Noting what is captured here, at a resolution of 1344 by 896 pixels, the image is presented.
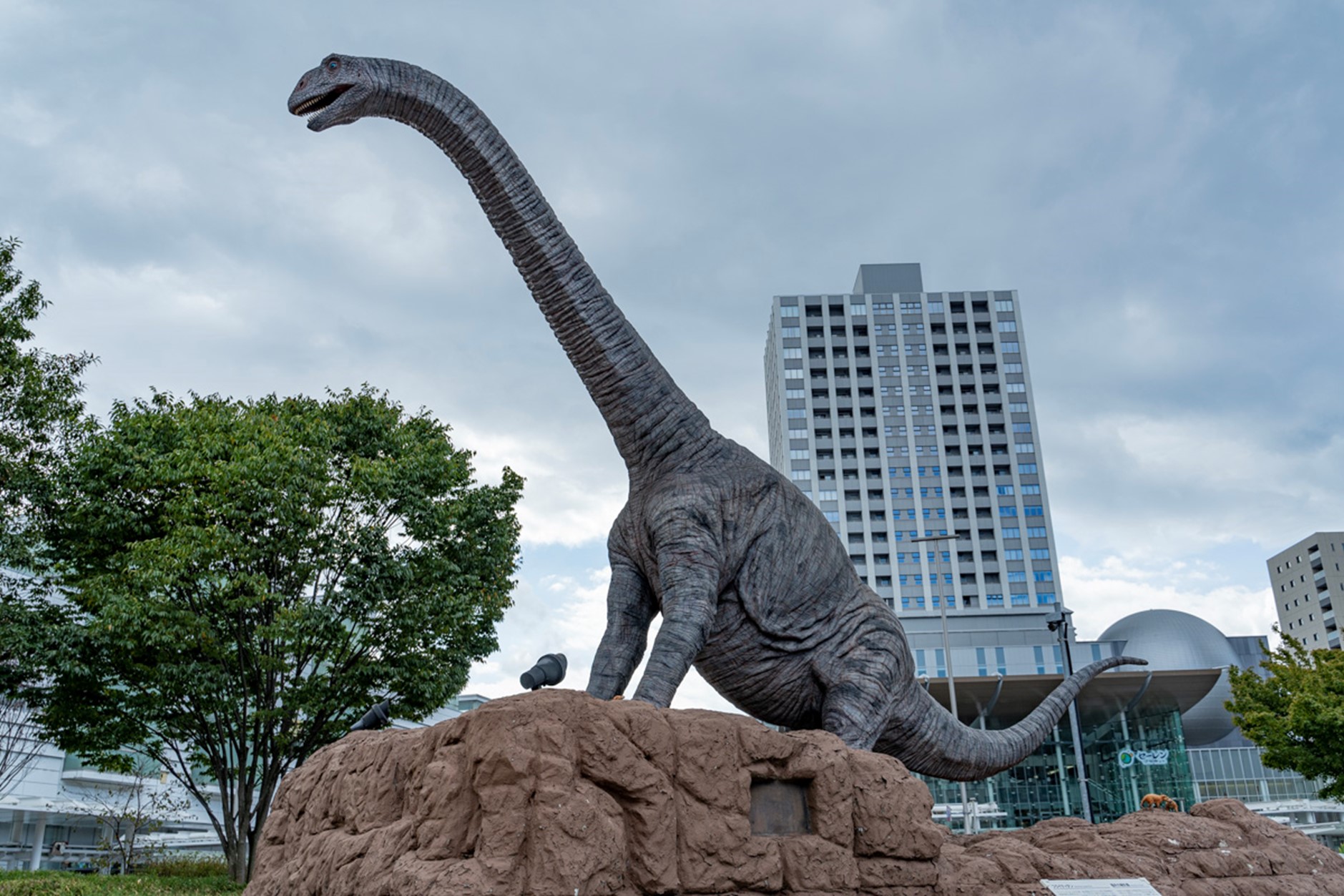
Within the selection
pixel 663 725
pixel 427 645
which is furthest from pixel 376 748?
pixel 427 645

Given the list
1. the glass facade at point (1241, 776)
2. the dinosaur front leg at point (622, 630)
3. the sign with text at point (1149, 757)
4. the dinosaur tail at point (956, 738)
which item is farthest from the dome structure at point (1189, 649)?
the dinosaur front leg at point (622, 630)

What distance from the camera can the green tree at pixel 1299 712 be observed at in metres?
18.3

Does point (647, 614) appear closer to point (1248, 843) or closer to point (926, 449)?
point (1248, 843)

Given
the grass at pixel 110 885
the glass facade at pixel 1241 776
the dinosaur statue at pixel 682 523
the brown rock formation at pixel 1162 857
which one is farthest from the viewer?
the glass facade at pixel 1241 776

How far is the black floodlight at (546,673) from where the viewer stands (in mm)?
4305

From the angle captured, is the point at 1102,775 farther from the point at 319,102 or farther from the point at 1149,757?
the point at 319,102

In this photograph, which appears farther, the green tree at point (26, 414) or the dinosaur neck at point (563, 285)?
the green tree at point (26, 414)

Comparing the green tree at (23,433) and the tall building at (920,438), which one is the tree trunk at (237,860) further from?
the tall building at (920,438)

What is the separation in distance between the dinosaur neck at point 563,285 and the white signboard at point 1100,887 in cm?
254

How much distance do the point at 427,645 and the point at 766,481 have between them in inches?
458

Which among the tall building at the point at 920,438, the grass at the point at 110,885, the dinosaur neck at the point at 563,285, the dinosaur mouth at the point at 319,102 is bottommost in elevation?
the grass at the point at 110,885

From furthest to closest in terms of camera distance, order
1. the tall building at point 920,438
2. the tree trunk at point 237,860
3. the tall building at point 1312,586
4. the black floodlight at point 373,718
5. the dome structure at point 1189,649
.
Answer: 1. the tall building at point 1312,586
2. the tall building at point 920,438
3. the dome structure at point 1189,649
4. the tree trunk at point 237,860
5. the black floodlight at point 373,718

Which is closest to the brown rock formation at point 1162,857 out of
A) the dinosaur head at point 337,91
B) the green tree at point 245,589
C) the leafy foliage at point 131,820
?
the dinosaur head at point 337,91

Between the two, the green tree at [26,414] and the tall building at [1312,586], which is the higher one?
the tall building at [1312,586]
